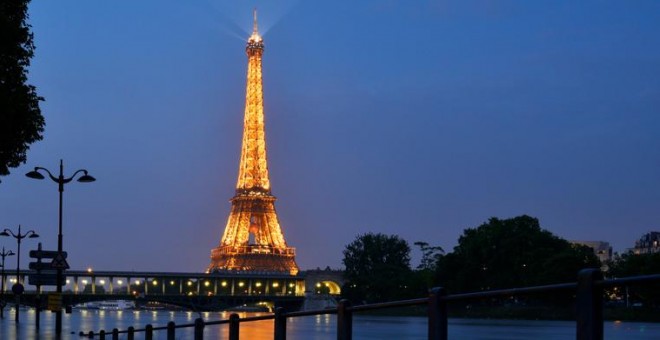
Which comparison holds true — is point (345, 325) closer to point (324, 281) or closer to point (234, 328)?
point (234, 328)

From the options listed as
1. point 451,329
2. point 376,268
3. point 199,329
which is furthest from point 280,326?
point 376,268

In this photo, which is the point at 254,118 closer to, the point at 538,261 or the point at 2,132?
the point at 538,261

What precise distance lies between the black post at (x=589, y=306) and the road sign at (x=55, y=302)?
3540 centimetres

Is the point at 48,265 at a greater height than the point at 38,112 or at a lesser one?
lesser

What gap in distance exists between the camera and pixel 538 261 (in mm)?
118750

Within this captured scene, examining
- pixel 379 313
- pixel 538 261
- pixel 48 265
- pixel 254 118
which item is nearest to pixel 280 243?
pixel 254 118

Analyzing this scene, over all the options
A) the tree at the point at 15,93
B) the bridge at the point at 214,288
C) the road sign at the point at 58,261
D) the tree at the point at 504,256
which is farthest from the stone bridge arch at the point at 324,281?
the tree at the point at 15,93

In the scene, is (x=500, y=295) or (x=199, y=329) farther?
(x=199, y=329)

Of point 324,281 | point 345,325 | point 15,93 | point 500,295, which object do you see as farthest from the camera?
point 324,281

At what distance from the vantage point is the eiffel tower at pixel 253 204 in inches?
5999

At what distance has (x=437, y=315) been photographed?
316 inches

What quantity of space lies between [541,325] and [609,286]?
4.13 feet

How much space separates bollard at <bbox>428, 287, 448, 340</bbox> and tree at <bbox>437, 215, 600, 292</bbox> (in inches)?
4335

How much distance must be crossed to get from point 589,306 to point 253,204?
479ft
